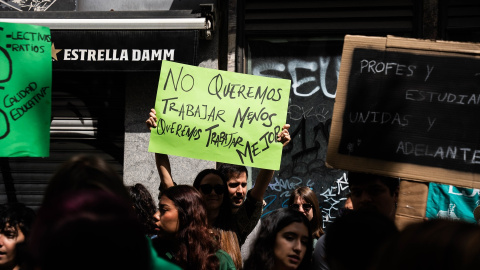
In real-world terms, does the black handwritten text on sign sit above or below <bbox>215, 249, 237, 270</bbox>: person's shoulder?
above

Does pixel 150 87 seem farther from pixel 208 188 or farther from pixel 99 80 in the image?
pixel 208 188

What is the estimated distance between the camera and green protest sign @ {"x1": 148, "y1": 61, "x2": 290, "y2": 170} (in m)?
4.71

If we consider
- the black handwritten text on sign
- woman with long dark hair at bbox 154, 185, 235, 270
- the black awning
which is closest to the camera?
the black handwritten text on sign

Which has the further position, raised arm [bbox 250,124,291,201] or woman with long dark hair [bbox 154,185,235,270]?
raised arm [bbox 250,124,291,201]

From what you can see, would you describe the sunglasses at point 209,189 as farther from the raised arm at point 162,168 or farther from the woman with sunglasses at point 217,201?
the raised arm at point 162,168

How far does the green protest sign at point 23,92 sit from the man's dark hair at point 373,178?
2.26 m

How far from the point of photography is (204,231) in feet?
12.2

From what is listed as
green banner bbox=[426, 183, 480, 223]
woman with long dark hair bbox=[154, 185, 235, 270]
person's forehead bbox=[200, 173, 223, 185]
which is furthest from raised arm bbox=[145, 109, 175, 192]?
green banner bbox=[426, 183, 480, 223]

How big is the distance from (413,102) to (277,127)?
1.39 meters

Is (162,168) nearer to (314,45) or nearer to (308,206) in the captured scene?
(308,206)

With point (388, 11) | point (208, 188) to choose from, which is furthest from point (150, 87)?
point (208, 188)

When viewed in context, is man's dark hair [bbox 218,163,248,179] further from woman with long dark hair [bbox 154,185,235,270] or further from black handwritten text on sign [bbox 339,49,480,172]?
black handwritten text on sign [bbox 339,49,480,172]

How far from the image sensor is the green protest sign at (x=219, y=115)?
4707mm

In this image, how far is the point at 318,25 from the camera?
7.46 meters
